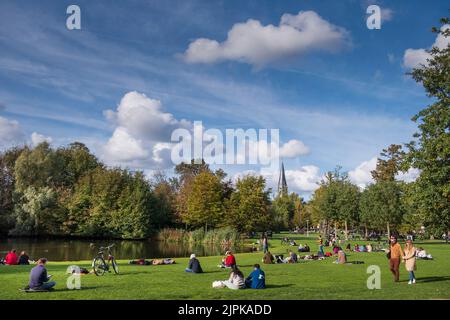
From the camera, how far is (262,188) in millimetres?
64188

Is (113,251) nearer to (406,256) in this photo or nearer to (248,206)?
(248,206)

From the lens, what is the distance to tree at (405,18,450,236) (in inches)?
830

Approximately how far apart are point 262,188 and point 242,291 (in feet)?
162

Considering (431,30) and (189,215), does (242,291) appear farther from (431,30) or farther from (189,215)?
(189,215)

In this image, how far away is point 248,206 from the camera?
62281mm

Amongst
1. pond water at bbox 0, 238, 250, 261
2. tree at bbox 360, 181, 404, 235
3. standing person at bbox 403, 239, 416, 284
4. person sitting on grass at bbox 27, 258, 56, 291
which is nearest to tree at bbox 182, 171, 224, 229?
pond water at bbox 0, 238, 250, 261

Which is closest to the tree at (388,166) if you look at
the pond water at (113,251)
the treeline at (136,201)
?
the treeline at (136,201)

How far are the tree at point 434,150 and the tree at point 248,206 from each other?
127 feet

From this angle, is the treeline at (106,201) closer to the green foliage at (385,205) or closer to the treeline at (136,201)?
the treeline at (136,201)

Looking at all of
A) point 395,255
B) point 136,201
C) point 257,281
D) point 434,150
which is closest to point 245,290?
point 257,281

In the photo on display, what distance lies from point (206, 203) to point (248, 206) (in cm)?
647

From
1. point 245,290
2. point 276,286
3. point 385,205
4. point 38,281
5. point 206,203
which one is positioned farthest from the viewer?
point 206,203

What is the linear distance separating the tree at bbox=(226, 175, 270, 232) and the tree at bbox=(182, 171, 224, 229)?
1870mm

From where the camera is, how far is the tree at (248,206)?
6219 cm
